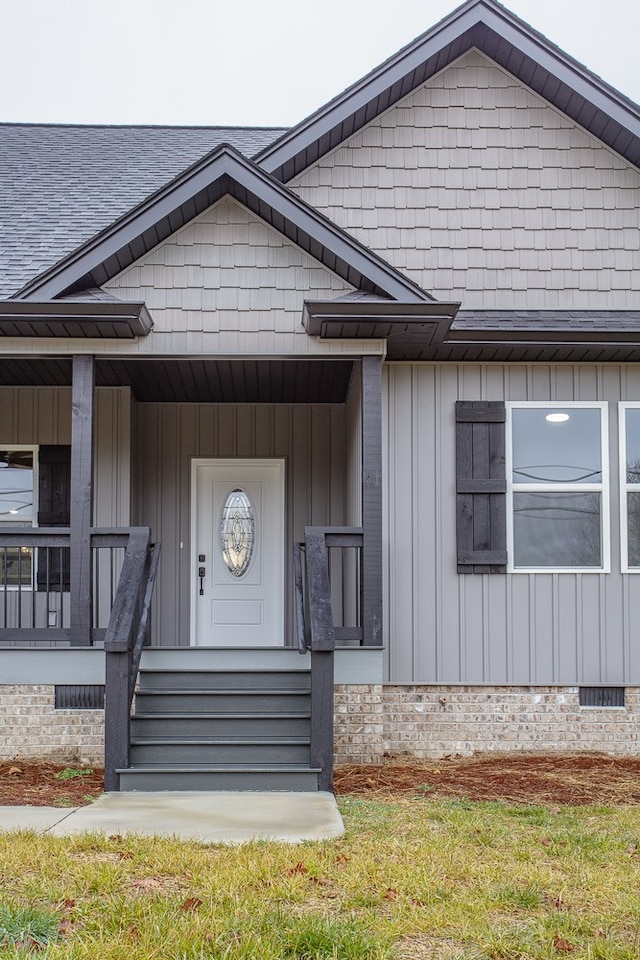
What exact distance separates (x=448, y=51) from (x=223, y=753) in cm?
671

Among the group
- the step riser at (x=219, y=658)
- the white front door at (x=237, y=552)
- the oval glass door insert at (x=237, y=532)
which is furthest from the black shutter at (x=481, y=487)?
the oval glass door insert at (x=237, y=532)

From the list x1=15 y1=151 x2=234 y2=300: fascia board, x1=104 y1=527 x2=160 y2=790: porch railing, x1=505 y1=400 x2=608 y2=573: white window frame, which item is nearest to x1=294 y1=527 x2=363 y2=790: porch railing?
x1=104 y1=527 x2=160 y2=790: porch railing

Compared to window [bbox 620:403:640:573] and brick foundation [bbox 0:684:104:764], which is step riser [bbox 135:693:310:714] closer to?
brick foundation [bbox 0:684:104:764]

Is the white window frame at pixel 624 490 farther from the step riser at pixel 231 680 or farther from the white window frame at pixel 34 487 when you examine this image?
the white window frame at pixel 34 487

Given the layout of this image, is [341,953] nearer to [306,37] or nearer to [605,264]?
[605,264]

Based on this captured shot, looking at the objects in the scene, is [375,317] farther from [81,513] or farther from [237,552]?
[237,552]

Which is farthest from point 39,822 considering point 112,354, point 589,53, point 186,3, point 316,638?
point 589,53

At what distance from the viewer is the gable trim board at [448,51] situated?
9.30 m

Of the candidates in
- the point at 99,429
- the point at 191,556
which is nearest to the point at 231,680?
the point at 191,556

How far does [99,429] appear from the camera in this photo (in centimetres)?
975

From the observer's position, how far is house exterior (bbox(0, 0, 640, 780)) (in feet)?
26.3

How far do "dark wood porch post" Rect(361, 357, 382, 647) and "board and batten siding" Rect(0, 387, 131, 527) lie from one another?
2.62 m

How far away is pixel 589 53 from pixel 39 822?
5824 cm

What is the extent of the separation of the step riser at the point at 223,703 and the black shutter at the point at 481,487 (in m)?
2.05
